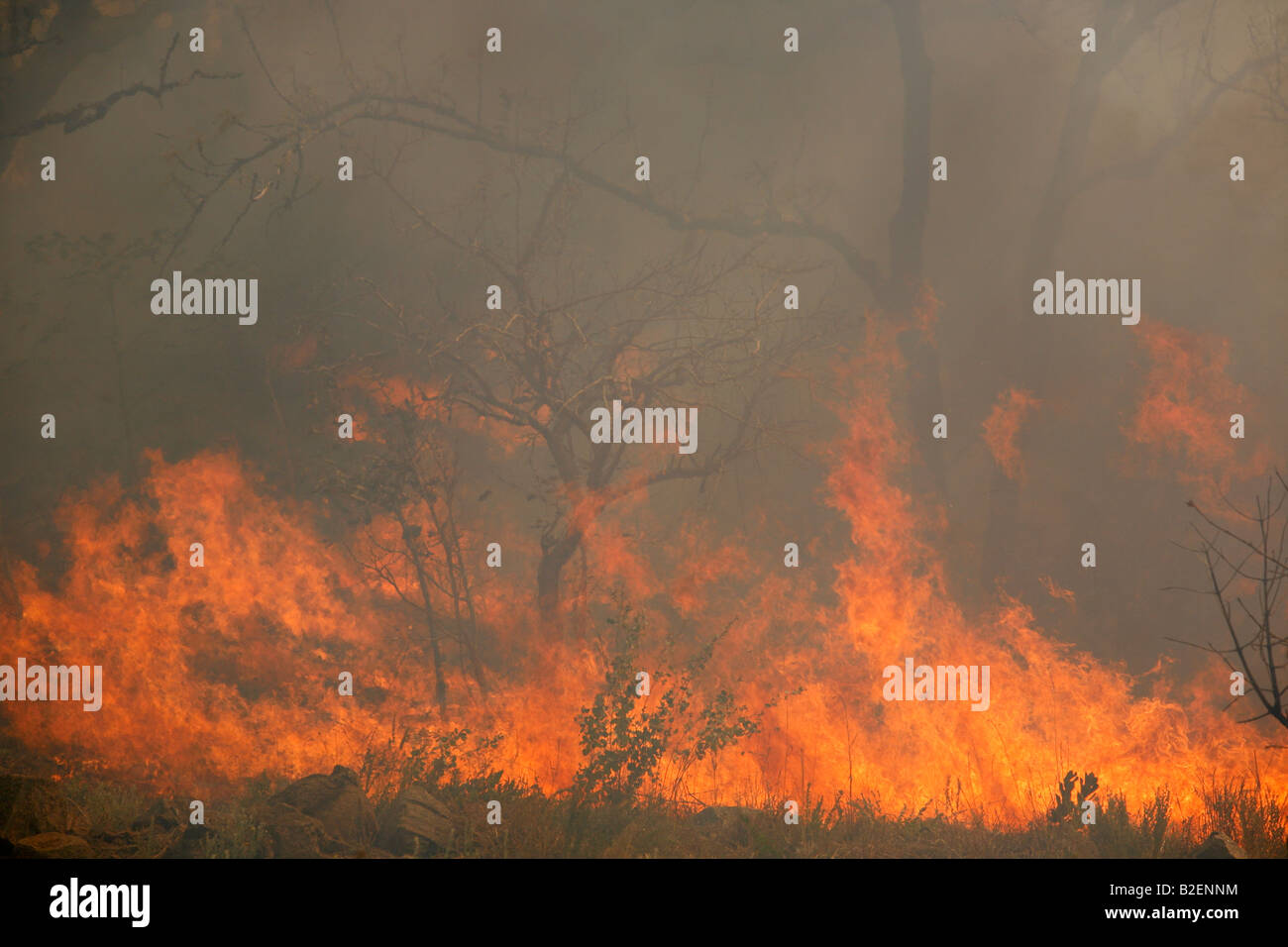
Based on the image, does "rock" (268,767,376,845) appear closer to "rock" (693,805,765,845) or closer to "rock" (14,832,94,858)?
"rock" (14,832,94,858)

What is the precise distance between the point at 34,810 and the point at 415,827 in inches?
69.9

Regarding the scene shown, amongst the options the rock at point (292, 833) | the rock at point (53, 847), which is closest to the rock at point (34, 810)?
the rock at point (53, 847)

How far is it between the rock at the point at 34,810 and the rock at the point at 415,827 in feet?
4.72

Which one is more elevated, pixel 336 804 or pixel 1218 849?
pixel 336 804

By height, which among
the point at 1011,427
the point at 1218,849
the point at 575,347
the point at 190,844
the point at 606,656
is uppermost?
the point at 575,347

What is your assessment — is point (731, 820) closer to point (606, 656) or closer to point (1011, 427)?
point (606, 656)

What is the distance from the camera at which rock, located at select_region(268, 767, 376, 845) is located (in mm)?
5289

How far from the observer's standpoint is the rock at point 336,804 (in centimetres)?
529

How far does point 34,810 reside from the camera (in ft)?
15.8

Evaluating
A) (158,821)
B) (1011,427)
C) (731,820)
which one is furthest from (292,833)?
(1011,427)

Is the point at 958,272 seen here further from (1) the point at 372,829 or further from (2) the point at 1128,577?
(1) the point at 372,829

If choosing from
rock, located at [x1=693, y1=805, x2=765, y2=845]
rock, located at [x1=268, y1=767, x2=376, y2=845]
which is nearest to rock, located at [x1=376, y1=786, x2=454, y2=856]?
rock, located at [x1=268, y1=767, x2=376, y2=845]

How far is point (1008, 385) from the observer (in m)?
8.78

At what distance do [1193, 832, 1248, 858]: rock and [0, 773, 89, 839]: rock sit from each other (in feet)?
18.6
